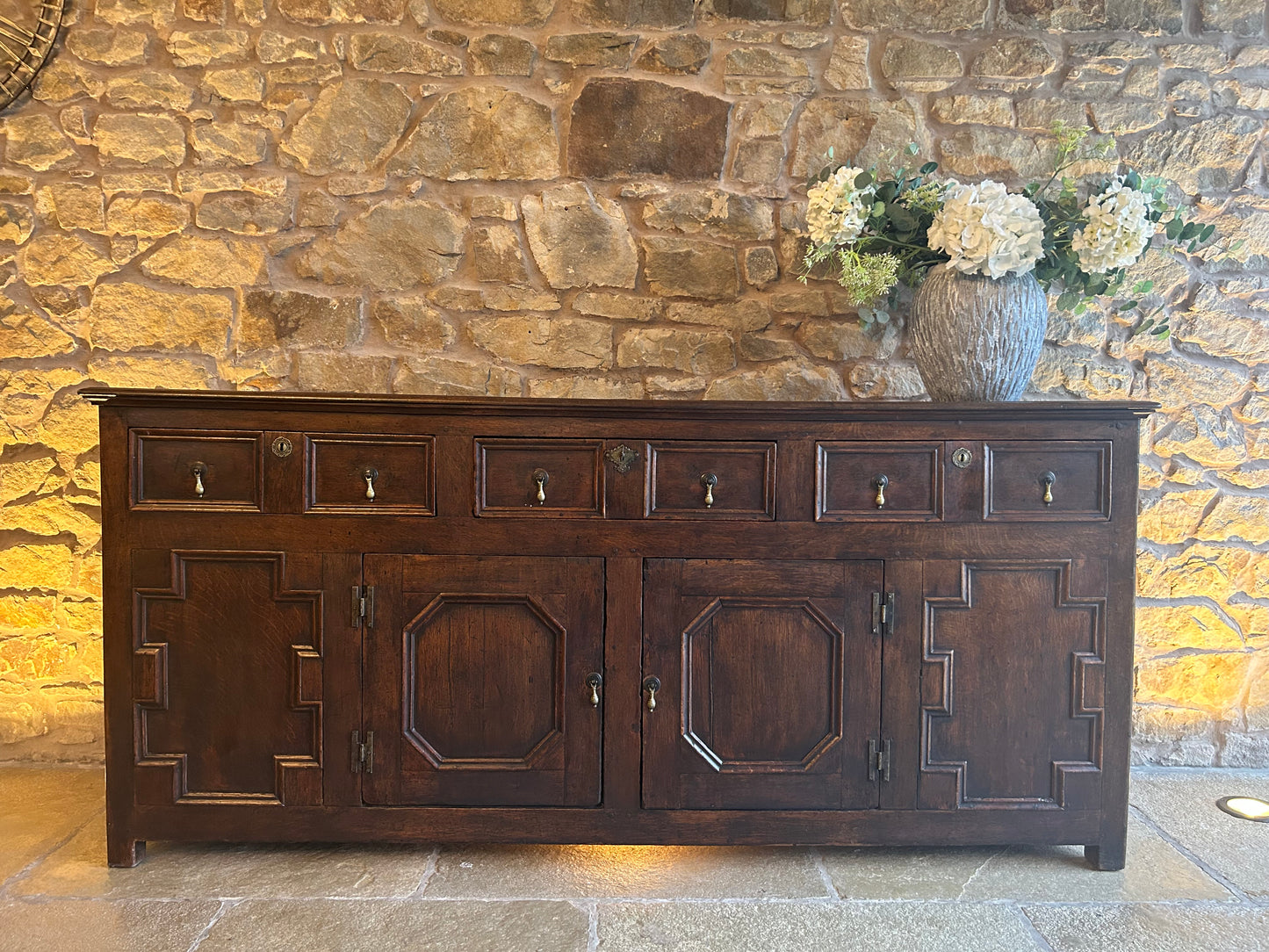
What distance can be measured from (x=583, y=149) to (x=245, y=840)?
81.6 inches

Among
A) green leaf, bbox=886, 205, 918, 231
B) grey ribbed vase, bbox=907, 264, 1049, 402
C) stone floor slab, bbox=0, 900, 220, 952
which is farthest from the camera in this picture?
green leaf, bbox=886, 205, 918, 231

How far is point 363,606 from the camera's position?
→ 197cm

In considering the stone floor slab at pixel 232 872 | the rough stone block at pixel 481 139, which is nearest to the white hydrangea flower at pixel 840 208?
the rough stone block at pixel 481 139

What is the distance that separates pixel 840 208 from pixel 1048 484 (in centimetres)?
89

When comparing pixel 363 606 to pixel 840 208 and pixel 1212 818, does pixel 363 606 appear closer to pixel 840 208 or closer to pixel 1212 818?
pixel 840 208

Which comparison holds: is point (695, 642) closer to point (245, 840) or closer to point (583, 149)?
point (245, 840)

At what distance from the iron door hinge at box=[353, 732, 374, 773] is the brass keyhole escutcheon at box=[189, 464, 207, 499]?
2.16 ft

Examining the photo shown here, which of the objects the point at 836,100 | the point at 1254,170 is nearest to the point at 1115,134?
the point at 1254,170

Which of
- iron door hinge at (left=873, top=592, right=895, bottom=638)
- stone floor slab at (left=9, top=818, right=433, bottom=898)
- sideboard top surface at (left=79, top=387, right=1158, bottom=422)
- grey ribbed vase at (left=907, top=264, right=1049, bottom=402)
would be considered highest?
grey ribbed vase at (left=907, top=264, right=1049, bottom=402)

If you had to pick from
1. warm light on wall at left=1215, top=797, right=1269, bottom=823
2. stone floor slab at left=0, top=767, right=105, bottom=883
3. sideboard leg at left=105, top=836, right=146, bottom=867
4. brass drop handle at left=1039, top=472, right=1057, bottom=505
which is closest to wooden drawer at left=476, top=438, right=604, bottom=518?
brass drop handle at left=1039, top=472, right=1057, bottom=505

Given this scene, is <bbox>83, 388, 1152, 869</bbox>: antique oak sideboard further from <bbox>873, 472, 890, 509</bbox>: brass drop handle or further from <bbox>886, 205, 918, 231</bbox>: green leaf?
<bbox>886, 205, 918, 231</bbox>: green leaf

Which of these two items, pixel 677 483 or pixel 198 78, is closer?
pixel 677 483

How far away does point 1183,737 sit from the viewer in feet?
8.77

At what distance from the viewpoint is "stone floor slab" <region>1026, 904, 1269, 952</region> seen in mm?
1742
